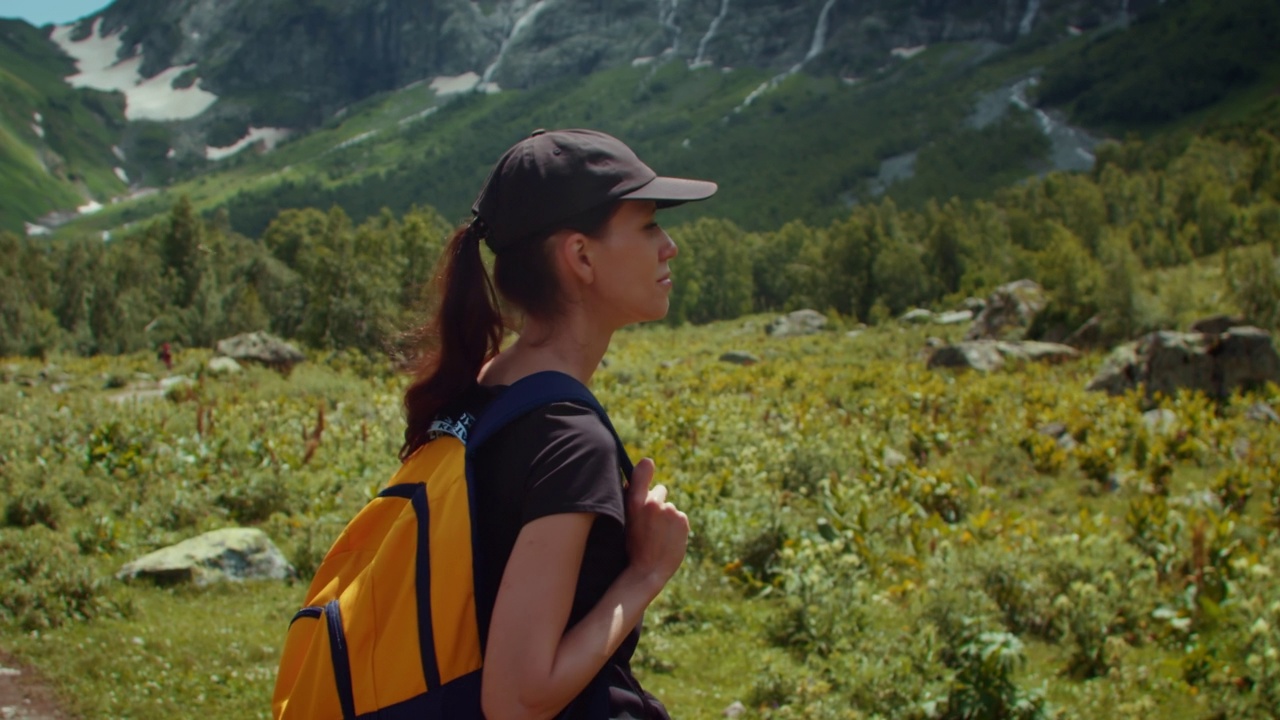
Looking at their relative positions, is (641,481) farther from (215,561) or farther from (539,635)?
(215,561)

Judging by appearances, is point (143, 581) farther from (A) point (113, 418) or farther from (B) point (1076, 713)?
(B) point (1076, 713)

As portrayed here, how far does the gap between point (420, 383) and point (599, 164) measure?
26.7 inches

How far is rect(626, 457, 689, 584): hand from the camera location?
2.03m

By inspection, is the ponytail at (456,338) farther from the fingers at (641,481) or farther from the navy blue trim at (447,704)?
the navy blue trim at (447,704)

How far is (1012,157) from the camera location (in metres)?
138

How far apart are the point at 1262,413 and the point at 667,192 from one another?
1997 centimetres

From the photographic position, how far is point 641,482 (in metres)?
2.07

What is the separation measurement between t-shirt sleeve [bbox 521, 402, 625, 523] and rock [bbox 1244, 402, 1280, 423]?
19.8m

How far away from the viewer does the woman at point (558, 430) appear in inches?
71.9

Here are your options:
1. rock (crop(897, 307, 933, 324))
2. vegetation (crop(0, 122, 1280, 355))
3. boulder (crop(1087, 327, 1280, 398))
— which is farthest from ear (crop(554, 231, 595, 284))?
rock (crop(897, 307, 933, 324))

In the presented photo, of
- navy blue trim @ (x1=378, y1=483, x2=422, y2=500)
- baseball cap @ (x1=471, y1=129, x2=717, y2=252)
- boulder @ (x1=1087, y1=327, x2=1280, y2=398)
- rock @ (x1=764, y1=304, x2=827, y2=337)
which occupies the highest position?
baseball cap @ (x1=471, y1=129, x2=717, y2=252)

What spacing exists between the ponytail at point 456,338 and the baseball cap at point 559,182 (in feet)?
0.58

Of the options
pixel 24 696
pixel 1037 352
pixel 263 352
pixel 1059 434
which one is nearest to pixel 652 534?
pixel 24 696

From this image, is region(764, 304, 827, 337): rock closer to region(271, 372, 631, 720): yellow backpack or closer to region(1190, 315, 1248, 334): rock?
region(1190, 315, 1248, 334): rock
